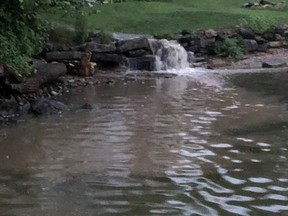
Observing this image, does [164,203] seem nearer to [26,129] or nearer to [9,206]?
[9,206]

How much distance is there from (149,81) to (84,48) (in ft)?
7.95

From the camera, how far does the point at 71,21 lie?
2136 cm

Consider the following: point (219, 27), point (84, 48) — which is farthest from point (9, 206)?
point (219, 27)

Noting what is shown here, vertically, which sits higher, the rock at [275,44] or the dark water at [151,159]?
the rock at [275,44]

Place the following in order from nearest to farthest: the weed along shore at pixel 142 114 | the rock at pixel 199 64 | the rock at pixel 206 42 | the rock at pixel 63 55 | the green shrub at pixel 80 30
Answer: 1. the weed along shore at pixel 142 114
2. the rock at pixel 63 55
3. the green shrub at pixel 80 30
4. the rock at pixel 199 64
5. the rock at pixel 206 42

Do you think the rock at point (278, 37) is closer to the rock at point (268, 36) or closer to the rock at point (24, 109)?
the rock at point (268, 36)

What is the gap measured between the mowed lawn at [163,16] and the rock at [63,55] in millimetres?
2989

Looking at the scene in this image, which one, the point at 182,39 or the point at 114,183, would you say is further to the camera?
the point at 182,39

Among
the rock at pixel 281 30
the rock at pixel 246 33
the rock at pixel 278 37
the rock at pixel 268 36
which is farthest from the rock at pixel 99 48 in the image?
the rock at pixel 281 30

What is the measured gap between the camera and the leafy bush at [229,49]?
21.3m

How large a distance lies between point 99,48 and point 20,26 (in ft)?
21.3

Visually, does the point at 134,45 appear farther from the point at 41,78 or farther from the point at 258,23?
the point at 258,23

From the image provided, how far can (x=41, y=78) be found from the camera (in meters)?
14.3

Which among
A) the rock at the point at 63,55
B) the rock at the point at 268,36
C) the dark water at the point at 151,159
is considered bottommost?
the dark water at the point at 151,159
